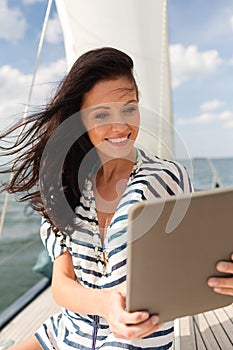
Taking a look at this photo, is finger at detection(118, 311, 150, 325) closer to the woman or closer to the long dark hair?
the woman

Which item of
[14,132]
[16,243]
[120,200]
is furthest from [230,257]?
[16,243]

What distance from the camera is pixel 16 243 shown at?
12.3 m

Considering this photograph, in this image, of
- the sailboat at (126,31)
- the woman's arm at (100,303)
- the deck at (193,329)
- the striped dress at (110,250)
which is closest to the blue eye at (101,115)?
the striped dress at (110,250)

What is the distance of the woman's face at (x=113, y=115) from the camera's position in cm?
95

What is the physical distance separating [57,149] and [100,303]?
0.33 meters

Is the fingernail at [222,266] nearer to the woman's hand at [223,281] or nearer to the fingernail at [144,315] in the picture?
the woman's hand at [223,281]

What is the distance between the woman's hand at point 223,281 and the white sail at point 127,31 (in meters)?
1.66

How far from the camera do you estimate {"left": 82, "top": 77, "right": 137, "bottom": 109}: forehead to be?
962mm

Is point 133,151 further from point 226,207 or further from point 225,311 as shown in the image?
point 225,311

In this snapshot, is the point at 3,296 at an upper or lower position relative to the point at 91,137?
lower

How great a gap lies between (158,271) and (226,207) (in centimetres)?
12

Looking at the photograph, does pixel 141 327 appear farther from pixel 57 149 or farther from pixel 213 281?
pixel 57 149

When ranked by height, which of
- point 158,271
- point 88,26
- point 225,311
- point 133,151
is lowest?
point 225,311

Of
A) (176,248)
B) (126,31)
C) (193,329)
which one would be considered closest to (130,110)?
(176,248)
